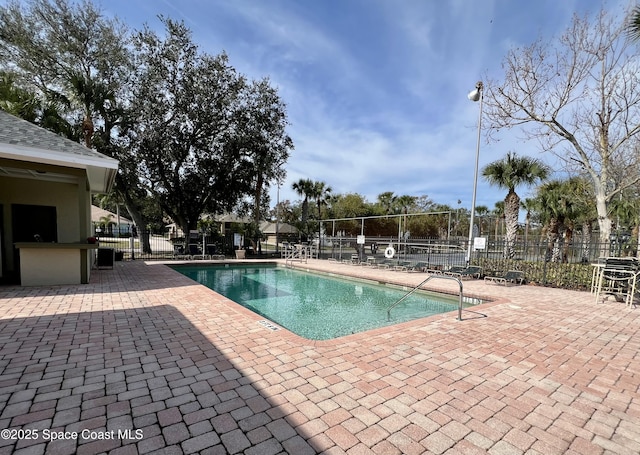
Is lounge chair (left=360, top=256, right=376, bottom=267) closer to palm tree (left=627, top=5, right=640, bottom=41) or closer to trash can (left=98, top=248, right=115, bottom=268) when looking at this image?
trash can (left=98, top=248, right=115, bottom=268)

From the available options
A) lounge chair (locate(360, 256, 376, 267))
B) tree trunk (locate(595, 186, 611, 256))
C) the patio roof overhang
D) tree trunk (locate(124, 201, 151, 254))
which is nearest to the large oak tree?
tree trunk (locate(595, 186, 611, 256))

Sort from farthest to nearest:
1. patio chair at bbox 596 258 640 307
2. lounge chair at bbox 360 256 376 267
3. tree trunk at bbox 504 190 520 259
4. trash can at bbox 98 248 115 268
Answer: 1. tree trunk at bbox 504 190 520 259
2. lounge chair at bbox 360 256 376 267
3. trash can at bbox 98 248 115 268
4. patio chair at bbox 596 258 640 307

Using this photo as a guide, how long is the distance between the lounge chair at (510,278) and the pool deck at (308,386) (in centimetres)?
428

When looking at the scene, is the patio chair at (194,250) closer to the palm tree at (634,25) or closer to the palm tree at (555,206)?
the palm tree at (634,25)

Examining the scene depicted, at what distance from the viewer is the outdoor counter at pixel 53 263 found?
22.8 feet

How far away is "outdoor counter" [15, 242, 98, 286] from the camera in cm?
696

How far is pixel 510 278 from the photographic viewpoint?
30.0ft

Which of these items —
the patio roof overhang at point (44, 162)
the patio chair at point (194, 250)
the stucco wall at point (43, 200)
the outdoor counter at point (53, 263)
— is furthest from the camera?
the patio chair at point (194, 250)

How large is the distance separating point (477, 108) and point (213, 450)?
1188cm

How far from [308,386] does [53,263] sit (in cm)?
786

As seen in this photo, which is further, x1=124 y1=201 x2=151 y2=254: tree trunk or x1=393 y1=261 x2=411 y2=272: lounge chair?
x1=124 y1=201 x2=151 y2=254: tree trunk

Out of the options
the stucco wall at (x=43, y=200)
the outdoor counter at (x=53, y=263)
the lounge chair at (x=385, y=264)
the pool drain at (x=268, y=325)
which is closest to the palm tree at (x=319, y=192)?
the lounge chair at (x=385, y=264)

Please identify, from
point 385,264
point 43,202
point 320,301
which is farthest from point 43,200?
point 385,264

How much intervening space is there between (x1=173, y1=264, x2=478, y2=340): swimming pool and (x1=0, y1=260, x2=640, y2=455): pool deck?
189 cm
